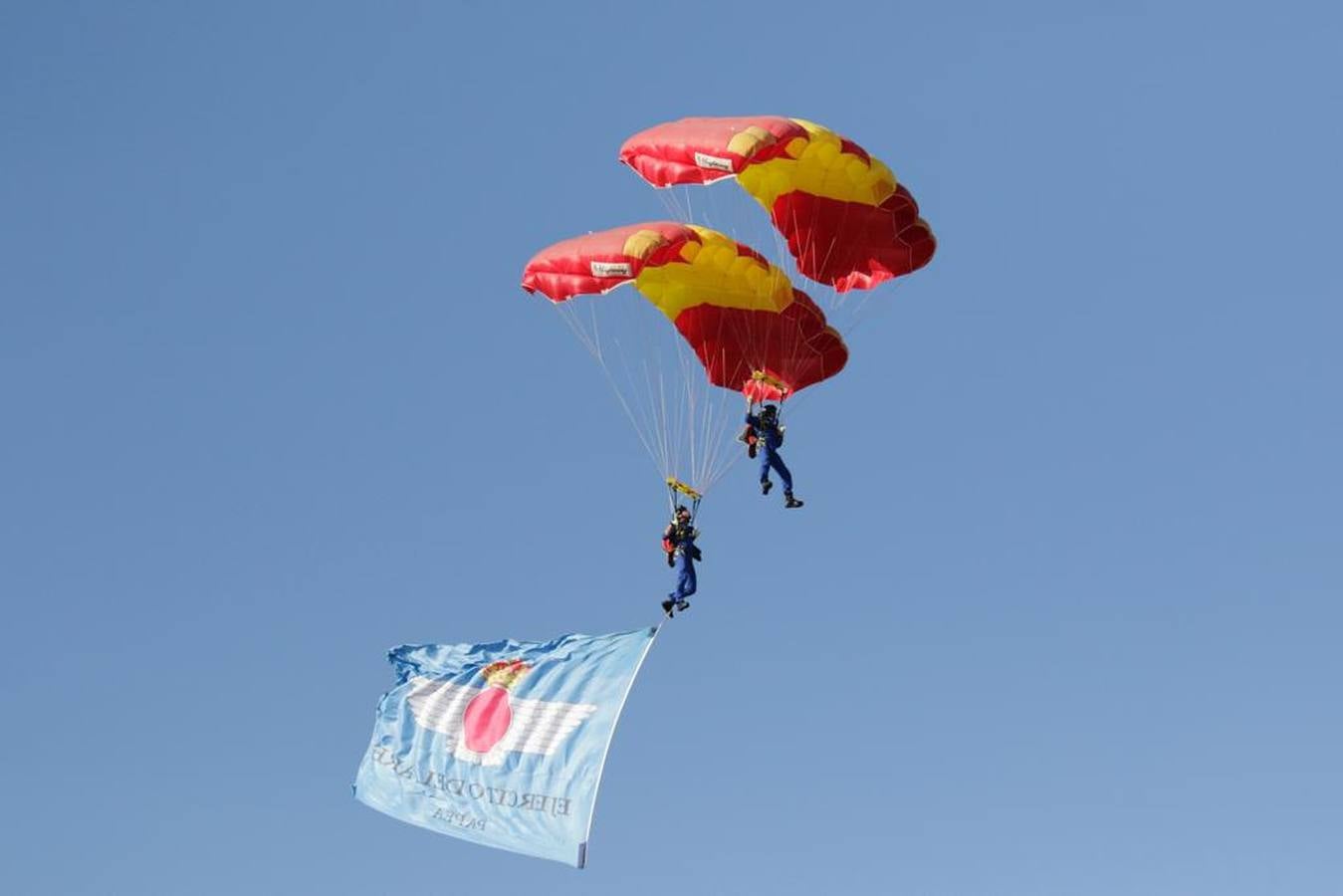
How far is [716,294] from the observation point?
39.7m

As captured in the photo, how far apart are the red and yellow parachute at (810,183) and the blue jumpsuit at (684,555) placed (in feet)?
12.5

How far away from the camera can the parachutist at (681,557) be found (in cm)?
3822

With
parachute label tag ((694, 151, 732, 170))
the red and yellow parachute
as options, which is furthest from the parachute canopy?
parachute label tag ((694, 151, 732, 170))

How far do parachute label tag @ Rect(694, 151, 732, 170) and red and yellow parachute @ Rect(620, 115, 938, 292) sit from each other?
11mm

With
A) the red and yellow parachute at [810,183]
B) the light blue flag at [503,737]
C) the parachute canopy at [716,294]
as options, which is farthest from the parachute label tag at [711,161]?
the light blue flag at [503,737]

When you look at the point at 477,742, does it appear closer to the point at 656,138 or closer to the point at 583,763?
the point at 583,763

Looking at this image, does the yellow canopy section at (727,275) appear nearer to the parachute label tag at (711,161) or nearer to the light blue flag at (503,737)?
the parachute label tag at (711,161)

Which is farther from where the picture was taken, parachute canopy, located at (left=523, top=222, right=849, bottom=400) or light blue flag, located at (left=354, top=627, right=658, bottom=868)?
parachute canopy, located at (left=523, top=222, right=849, bottom=400)

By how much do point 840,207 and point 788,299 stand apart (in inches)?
51.1

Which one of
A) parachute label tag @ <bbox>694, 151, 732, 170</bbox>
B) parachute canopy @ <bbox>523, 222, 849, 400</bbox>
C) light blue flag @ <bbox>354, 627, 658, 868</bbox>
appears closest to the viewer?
light blue flag @ <bbox>354, 627, 658, 868</bbox>

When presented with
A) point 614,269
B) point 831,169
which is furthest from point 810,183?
point 614,269

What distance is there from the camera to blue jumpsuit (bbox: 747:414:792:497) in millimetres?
39312

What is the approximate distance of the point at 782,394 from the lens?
4025cm

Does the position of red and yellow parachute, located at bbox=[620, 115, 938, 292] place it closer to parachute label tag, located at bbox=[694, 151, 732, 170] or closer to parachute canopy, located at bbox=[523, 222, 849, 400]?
parachute label tag, located at bbox=[694, 151, 732, 170]
